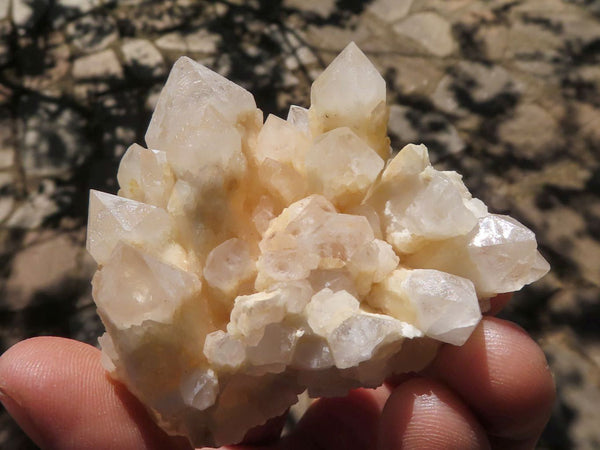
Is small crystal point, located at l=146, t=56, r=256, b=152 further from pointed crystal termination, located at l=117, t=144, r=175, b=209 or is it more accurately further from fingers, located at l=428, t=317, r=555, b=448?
fingers, located at l=428, t=317, r=555, b=448

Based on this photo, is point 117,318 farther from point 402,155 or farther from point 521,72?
point 521,72

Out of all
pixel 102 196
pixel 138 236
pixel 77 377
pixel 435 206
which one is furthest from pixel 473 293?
pixel 77 377

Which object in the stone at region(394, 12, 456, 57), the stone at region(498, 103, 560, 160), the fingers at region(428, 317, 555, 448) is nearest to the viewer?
the fingers at region(428, 317, 555, 448)

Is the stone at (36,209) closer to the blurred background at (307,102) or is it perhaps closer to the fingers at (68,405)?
the blurred background at (307,102)

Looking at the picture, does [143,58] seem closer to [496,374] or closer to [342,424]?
[342,424]

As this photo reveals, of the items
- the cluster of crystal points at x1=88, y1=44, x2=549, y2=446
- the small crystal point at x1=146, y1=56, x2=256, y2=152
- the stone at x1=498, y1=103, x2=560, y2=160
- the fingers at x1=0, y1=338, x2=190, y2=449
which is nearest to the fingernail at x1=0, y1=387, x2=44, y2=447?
the fingers at x1=0, y1=338, x2=190, y2=449
